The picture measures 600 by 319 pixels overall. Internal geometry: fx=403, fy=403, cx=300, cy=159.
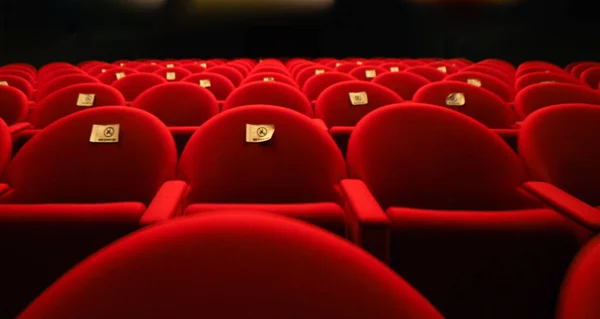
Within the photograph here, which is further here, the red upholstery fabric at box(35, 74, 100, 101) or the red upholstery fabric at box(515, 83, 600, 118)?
the red upholstery fabric at box(35, 74, 100, 101)

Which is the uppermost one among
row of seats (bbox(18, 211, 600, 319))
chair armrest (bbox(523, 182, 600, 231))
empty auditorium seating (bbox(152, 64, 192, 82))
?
row of seats (bbox(18, 211, 600, 319))

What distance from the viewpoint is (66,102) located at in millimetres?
Answer: 2234

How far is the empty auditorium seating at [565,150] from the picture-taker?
1297mm

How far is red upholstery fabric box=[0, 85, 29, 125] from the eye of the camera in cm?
226

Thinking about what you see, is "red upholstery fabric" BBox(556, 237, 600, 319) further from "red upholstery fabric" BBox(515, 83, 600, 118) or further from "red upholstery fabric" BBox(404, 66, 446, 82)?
"red upholstery fabric" BBox(404, 66, 446, 82)

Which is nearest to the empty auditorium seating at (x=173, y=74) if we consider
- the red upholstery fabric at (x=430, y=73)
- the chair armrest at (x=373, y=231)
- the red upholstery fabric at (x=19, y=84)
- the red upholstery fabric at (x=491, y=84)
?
the red upholstery fabric at (x=19, y=84)

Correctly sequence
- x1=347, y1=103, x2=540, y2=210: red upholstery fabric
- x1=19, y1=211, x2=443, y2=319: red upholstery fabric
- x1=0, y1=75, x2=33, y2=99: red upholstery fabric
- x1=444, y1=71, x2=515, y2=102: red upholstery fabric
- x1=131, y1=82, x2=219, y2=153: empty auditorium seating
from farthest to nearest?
1. x1=0, y1=75, x2=33, y2=99: red upholstery fabric
2. x1=444, y1=71, x2=515, y2=102: red upholstery fabric
3. x1=131, y1=82, x2=219, y2=153: empty auditorium seating
4. x1=347, y1=103, x2=540, y2=210: red upholstery fabric
5. x1=19, y1=211, x2=443, y2=319: red upholstery fabric

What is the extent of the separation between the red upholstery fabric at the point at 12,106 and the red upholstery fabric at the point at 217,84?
3.58ft

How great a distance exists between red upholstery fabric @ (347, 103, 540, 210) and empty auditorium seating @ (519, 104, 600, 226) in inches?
4.2

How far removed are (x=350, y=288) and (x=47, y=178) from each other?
47.3 inches

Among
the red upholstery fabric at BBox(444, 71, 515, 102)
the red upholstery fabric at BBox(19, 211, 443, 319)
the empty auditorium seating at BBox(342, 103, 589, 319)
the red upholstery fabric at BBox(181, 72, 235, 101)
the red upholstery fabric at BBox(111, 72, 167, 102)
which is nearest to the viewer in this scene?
the red upholstery fabric at BBox(19, 211, 443, 319)

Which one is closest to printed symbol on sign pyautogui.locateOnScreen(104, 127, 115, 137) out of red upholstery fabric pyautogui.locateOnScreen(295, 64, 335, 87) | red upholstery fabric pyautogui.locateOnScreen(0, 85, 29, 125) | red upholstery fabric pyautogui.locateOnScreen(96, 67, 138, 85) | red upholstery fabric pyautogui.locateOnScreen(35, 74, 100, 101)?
red upholstery fabric pyautogui.locateOnScreen(0, 85, 29, 125)

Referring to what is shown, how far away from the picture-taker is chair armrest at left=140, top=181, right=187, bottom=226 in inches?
35.2

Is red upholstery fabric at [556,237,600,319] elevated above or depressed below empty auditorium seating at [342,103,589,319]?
above
